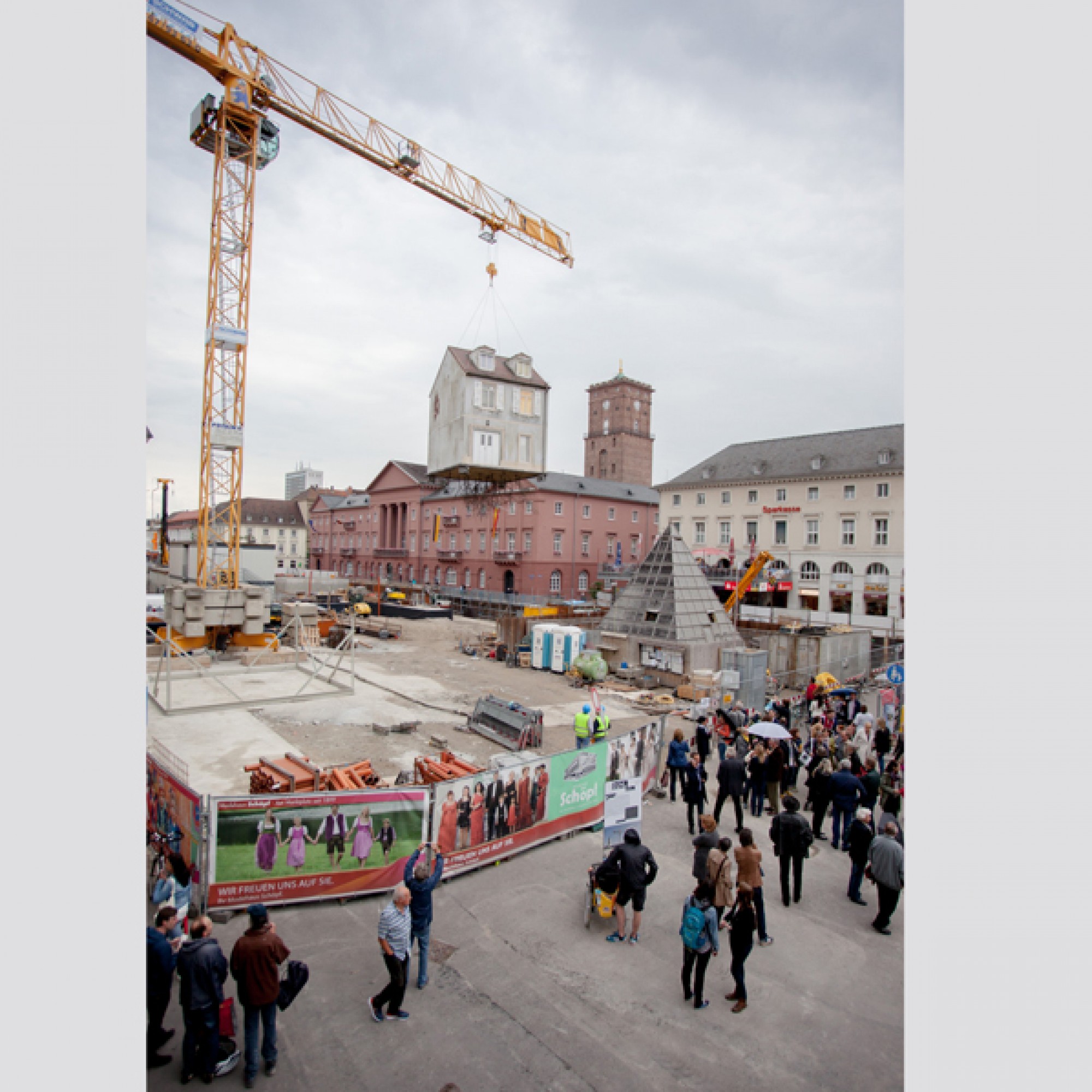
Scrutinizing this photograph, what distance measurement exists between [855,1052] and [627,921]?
114 inches

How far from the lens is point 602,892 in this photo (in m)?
8.22

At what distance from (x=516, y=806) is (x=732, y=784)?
149 inches

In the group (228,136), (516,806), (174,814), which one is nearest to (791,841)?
(516,806)

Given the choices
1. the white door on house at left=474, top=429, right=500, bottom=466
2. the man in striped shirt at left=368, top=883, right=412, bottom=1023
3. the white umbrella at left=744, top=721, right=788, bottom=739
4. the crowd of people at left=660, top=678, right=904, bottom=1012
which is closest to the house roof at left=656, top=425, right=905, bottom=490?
the white door on house at left=474, top=429, right=500, bottom=466

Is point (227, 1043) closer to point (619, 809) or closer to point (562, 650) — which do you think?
point (619, 809)

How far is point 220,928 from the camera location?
8102mm

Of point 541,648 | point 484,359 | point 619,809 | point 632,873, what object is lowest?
point 541,648

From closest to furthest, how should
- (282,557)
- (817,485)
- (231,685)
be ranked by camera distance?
(231,685) → (817,485) → (282,557)

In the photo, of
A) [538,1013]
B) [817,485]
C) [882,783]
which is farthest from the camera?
[817,485]

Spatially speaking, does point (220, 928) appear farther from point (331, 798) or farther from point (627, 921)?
point (627, 921)

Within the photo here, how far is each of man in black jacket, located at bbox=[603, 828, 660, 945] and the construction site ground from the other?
26.0 ft

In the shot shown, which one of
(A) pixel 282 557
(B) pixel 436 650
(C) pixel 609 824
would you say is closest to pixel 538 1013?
(C) pixel 609 824

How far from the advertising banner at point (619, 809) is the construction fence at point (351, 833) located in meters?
1.66

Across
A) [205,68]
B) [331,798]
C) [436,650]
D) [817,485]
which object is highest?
[205,68]
